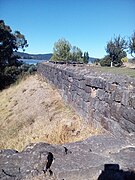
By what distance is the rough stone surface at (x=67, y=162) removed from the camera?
2.94m

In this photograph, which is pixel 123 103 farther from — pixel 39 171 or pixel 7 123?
pixel 7 123

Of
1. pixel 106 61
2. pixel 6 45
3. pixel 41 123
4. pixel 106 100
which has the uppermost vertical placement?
pixel 6 45

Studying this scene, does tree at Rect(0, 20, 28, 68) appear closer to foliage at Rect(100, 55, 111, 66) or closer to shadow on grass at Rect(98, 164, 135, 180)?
foliage at Rect(100, 55, 111, 66)

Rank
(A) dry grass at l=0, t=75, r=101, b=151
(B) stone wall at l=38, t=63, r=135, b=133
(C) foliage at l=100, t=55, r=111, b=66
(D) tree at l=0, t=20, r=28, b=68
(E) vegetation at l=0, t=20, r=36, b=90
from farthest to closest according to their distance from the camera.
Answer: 1. (C) foliage at l=100, t=55, r=111, b=66
2. (D) tree at l=0, t=20, r=28, b=68
3. (E) vegetation at l=0, t=20, r=36, b=90
4. (A) dry grass at l=0, t=75, r=101, b=151
5. (B) stone wall at l=38, t=63, r=135, b=133

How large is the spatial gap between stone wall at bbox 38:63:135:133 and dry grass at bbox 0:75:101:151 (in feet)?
1.19

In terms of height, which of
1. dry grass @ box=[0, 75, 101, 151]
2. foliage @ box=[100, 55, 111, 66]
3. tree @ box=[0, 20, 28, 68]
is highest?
tree @ box=[0, 20, 28, 68]

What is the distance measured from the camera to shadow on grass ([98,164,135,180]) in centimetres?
293

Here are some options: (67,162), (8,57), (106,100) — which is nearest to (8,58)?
(8,57)

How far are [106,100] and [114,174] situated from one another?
3.20 m

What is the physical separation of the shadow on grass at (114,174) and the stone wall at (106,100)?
70.2 inches

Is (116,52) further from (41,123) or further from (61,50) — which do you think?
(41,123)

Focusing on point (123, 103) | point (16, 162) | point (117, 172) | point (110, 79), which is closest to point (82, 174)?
point (117, 172)

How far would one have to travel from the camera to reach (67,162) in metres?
3.18

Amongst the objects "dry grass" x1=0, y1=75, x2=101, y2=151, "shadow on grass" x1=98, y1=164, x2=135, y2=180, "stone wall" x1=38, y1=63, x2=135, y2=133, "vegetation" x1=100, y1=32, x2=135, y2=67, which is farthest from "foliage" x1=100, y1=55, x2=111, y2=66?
"shadow on grass" x1=98, y1=164, x2=135, y2=180
